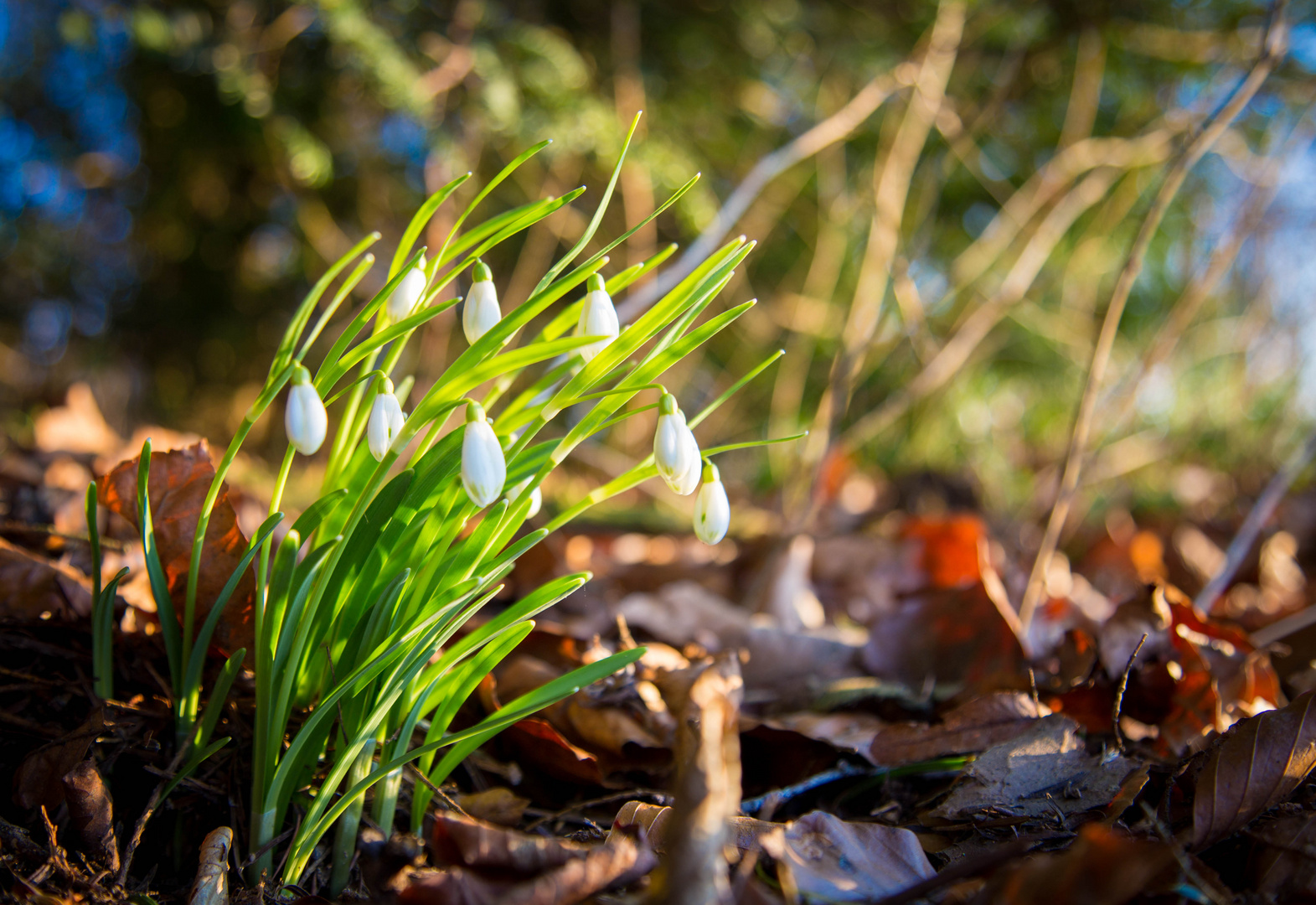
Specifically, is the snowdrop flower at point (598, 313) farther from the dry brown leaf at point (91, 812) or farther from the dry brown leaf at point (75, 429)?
the dry brown leaf at point (75, 429)

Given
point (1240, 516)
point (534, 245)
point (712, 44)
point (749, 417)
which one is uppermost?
point (712, 44)

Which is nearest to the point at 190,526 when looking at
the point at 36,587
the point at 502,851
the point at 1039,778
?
the point at 36,587

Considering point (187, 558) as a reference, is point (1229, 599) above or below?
above

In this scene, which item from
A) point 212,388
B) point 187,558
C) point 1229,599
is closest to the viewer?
point 187,558

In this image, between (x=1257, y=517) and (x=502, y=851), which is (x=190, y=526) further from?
(x=1257, y=517)

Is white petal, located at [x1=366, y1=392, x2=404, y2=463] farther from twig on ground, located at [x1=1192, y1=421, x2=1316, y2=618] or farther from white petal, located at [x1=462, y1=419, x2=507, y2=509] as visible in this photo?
twig on ground, located at [x1=1192, y1=421, x2=1316, y2=618]

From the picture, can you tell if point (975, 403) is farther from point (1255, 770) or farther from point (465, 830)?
point (465, 830)

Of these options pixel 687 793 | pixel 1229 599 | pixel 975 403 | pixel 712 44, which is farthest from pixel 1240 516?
pixel 687 793
